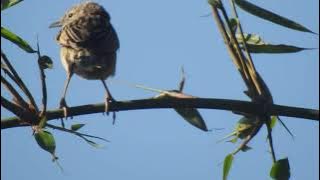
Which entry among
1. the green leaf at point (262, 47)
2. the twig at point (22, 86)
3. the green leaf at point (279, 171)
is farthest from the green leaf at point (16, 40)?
the green leaf at point (279, 171)

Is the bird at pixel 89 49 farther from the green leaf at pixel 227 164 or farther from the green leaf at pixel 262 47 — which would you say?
the green leaf at pixel 227 164

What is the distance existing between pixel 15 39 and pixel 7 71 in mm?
382

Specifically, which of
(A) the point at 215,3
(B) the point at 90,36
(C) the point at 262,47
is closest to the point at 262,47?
(C) the point at 262,47

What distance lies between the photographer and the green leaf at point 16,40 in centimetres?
207

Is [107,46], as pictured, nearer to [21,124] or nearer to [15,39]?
[15,39]

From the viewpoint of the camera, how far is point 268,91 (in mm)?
1815

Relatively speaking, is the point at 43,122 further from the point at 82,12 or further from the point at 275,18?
the point at 82,12

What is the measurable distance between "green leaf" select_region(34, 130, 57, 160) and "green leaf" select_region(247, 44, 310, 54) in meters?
0.82

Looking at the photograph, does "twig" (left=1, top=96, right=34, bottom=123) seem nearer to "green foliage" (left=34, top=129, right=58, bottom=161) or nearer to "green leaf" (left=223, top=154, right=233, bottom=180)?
"green foliage" (left=34, top=129, right=58, bottom=161)

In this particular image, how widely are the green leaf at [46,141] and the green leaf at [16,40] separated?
40 centimetres

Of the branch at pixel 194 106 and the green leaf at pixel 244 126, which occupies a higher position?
the branch at pixel 194 106

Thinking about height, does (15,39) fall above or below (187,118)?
above

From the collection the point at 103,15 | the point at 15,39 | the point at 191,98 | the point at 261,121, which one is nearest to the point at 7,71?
the point at 15,39

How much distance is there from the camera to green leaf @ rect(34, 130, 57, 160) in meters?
1.89
